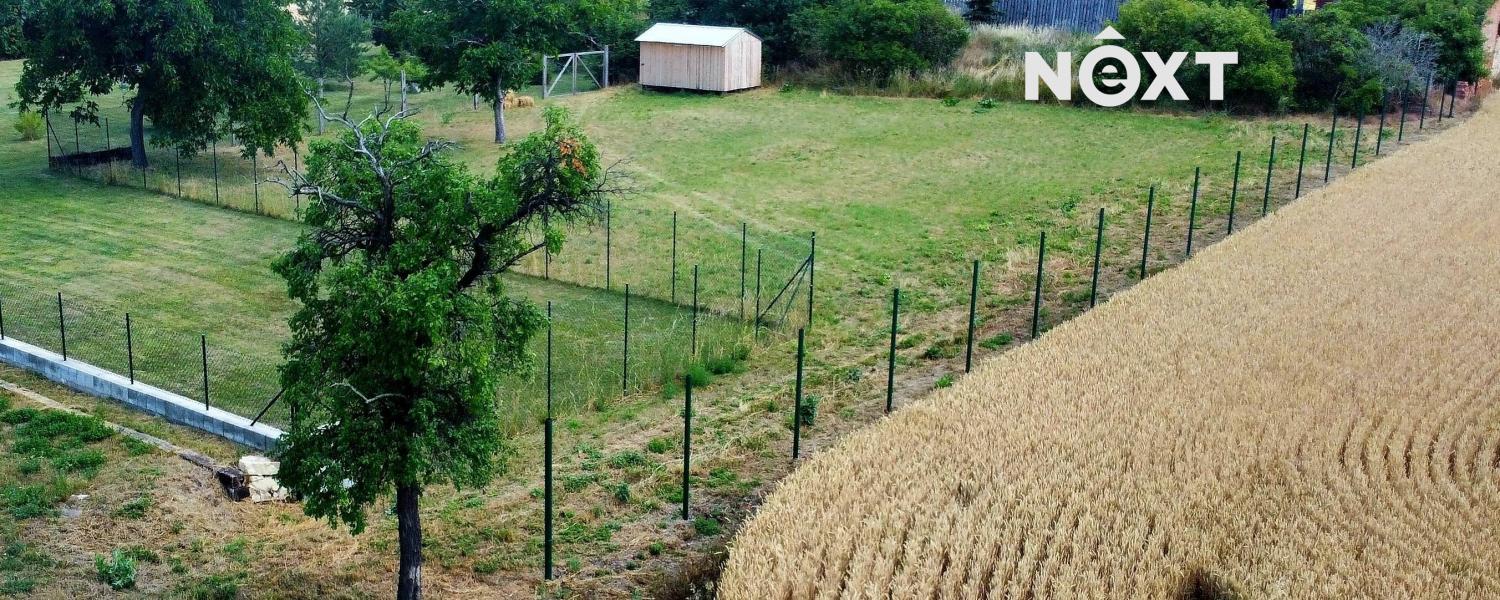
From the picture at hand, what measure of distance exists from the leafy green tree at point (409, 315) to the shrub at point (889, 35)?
40.2m

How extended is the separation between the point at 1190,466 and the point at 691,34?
3858 centimetres

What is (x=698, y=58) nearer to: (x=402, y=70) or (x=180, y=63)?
(x=402, y=70)

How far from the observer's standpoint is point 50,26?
1357 inches

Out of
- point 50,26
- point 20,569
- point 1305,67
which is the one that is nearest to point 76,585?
point 20,569

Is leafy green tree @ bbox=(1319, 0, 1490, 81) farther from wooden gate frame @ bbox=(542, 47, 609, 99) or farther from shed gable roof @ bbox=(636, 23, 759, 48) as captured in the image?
wooden gate frame @ bbox=(542, 47, 609, 99)

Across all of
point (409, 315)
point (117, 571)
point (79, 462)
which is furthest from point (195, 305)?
point (409, 315)

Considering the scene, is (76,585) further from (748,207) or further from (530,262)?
(748,207)

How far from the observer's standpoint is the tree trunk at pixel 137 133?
3606 centimetres

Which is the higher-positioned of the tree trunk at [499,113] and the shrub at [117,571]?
the tree trunk at [499,113]

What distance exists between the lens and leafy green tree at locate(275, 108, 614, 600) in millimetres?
12367

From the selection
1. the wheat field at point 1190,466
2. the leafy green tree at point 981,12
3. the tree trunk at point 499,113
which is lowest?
the wheat field at point 1190,466

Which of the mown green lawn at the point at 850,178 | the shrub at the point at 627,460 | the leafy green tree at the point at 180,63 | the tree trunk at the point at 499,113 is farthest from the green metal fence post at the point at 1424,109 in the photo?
the shrub at the point at 627,460

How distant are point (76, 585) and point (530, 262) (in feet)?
46.5

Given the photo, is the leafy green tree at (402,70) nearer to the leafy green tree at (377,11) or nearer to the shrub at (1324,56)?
the leafy green tree at (377,11)
